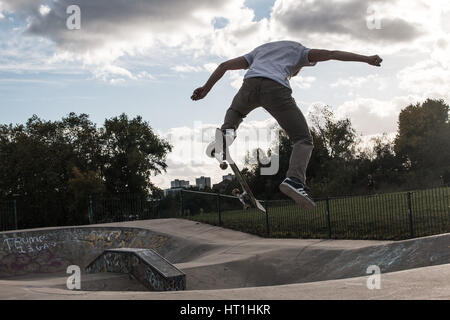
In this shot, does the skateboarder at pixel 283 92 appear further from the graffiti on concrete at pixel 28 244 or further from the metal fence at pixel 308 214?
the graffiti on concrete at pixel 28 244

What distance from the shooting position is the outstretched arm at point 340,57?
182 inches

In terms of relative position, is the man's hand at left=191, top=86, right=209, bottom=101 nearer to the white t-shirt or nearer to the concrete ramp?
the white t-shirt

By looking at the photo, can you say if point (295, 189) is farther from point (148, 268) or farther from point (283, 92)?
point (148, 268)

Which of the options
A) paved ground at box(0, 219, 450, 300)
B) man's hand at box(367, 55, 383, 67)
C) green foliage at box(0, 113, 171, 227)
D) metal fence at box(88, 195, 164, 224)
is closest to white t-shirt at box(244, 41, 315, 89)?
man's hand at box(367, 55, 383, 67)

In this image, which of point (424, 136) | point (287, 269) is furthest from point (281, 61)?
point (424, 136)

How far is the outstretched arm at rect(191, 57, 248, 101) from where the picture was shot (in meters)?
4.98

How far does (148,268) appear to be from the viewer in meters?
9.34

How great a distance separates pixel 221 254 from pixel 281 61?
9.45 meters

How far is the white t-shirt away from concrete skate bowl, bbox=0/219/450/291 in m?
5.68

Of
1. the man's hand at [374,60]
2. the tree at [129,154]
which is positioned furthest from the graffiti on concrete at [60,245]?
the tree at [129,154]
